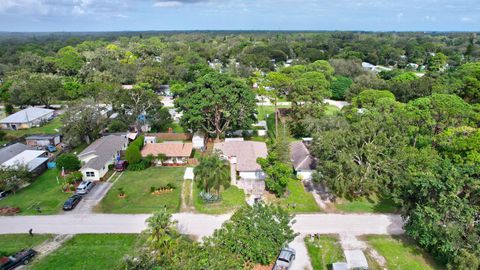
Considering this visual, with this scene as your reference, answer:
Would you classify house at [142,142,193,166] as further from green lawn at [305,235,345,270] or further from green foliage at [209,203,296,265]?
green lawn at [305,235,345,270]

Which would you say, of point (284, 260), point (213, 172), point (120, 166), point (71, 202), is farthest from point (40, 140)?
point (284, 260)

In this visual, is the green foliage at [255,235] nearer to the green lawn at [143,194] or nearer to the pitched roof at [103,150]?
the green lawn at [143,194]

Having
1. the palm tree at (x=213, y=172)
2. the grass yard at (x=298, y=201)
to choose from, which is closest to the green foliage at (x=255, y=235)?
the palm tree at (x=213, y=172)

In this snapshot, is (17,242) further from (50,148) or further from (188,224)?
(50,148)

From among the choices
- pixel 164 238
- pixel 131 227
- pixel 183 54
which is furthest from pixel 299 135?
pixel 183 54

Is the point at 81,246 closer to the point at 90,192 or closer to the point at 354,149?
the point at 90,192
